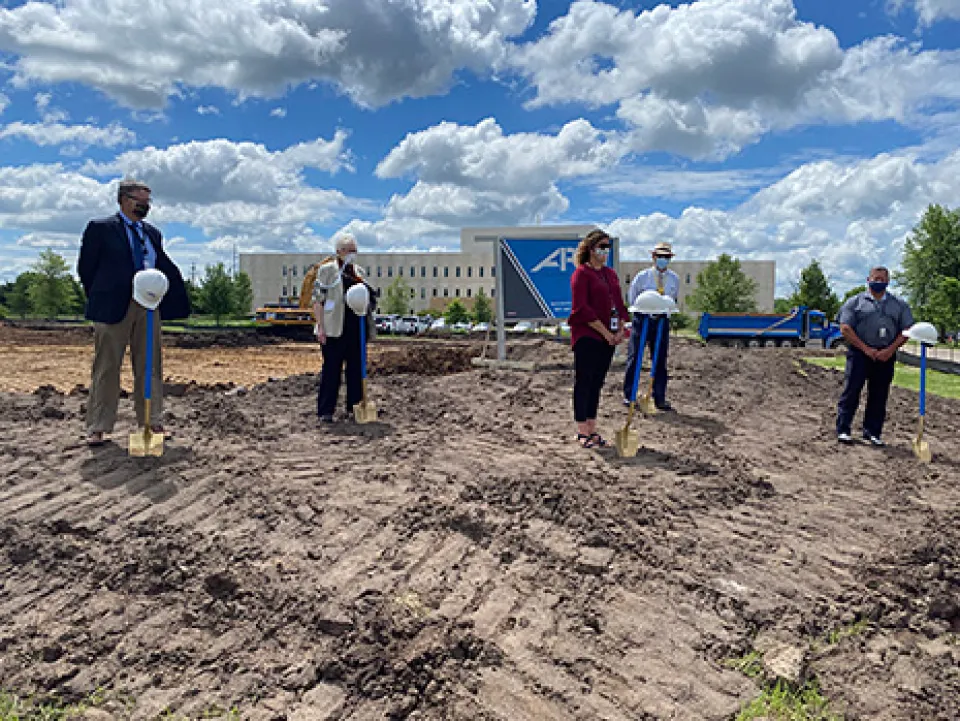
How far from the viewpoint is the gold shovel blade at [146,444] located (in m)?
4.95

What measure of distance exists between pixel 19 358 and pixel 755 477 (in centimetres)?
1648

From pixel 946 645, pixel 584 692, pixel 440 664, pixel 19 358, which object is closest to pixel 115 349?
pixel 440 664

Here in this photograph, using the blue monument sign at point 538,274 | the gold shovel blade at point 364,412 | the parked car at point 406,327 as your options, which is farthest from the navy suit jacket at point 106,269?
the parked car at point 406,327

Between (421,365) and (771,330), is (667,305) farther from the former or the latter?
(771,330)

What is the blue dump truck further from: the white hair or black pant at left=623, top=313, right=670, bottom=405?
the white hair

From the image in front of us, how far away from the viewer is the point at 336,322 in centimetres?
681

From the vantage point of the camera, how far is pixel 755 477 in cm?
539

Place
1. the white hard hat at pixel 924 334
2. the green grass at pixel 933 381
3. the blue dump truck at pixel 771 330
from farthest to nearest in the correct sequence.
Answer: the blue dump truck at pixel 771 330 < the green grass at pixel 933 381 < the white hard hat at pixel 924 334

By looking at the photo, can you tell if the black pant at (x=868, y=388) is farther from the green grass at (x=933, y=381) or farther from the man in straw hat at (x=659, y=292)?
the green grass at (x=933, y=381)

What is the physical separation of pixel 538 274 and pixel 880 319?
7.19 metres

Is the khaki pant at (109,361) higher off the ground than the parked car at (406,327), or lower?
higher

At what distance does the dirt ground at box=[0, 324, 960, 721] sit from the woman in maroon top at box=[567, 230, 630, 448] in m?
0.32

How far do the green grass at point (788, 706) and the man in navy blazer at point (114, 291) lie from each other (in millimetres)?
4302

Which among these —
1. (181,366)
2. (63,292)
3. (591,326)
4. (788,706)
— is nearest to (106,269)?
(591,326)
